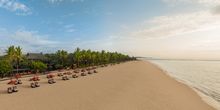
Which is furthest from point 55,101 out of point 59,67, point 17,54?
point 59,67

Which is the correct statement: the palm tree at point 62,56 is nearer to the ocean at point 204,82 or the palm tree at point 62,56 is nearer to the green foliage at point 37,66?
the green foliage at point 37,66

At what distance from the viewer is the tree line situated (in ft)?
160

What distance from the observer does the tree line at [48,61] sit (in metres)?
48.8

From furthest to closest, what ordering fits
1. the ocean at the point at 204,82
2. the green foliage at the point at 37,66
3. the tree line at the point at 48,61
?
the green foliage at the point at 37,66 → the tree line at the point at 48,61 → the ocean at the point at 204,82

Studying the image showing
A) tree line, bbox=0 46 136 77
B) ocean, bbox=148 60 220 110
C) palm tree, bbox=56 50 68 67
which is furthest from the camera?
palm tree, bbox=56 50 68 67

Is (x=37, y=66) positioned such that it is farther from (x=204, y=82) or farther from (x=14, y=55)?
(x=204, y=82)

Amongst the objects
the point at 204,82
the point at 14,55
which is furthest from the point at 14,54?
the point at 204,82

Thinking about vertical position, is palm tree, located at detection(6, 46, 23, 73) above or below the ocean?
above

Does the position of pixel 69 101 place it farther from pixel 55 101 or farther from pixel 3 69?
pixel 3 69

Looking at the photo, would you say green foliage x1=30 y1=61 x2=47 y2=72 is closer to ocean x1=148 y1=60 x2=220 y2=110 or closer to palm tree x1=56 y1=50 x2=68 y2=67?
palm tree x1=56 y1=50 x2=68 y2=67

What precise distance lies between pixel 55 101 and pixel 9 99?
519cm

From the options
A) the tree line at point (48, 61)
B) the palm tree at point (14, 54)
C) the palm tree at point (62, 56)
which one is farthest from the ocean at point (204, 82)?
the palm tree at point (14, 54)

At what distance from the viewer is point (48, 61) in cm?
8212

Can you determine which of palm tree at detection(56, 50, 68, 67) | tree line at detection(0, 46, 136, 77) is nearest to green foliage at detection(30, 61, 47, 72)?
tree line at detection(0, 46, 136, 77)
